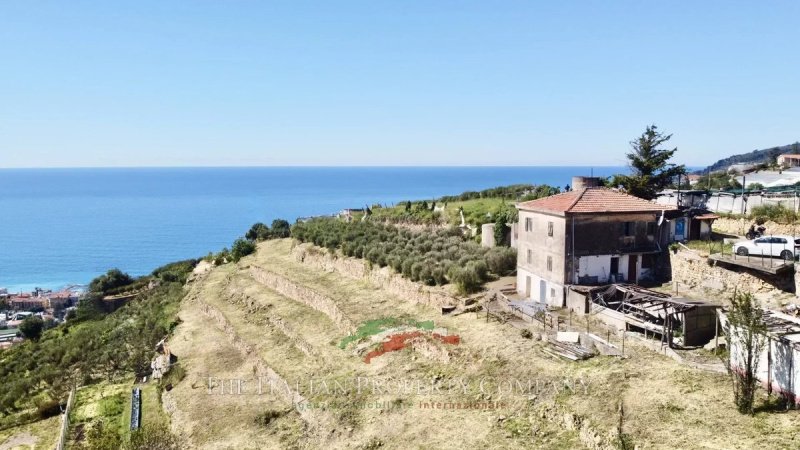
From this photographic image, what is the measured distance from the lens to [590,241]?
28.7m

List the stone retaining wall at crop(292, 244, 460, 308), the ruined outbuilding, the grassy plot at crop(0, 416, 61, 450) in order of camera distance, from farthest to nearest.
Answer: the stone retaining wall at crop(292, 244, 460, 308) → the grassy plot at crop(0, 416, 61, 450) → the ruined outbuilding

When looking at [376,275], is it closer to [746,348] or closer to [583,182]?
[583,182]

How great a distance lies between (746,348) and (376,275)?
25.2 m

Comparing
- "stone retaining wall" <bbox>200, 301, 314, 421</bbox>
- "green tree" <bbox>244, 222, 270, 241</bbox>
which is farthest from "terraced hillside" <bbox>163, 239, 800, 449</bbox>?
"green tree" <bbox>244, 222, 270, 241</bbox>

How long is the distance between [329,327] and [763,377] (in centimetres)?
2159

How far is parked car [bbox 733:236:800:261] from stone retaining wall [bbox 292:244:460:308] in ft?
45.8

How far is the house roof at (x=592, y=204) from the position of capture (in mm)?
28802

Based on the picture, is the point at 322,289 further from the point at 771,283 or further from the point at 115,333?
the point at 771,283

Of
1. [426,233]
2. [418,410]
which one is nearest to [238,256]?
[426,233]

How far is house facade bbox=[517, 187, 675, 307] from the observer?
93.2ft

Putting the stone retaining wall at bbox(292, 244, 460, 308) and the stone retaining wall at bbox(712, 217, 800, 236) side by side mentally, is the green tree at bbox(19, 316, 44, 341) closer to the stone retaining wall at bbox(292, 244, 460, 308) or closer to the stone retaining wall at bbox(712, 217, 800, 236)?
the stone retaining wall at bbox(292, 244, 460, 308)

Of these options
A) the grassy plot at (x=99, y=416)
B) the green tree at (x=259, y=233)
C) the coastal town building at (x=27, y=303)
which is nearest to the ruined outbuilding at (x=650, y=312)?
the grassy plot at (x=99, y=416)

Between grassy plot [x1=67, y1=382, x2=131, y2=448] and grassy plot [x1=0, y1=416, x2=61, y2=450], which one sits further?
grassy plot [x1=0, y1=416, x2=61, y2=450]

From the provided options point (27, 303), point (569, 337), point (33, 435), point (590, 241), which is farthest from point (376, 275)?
point (27, 303)
